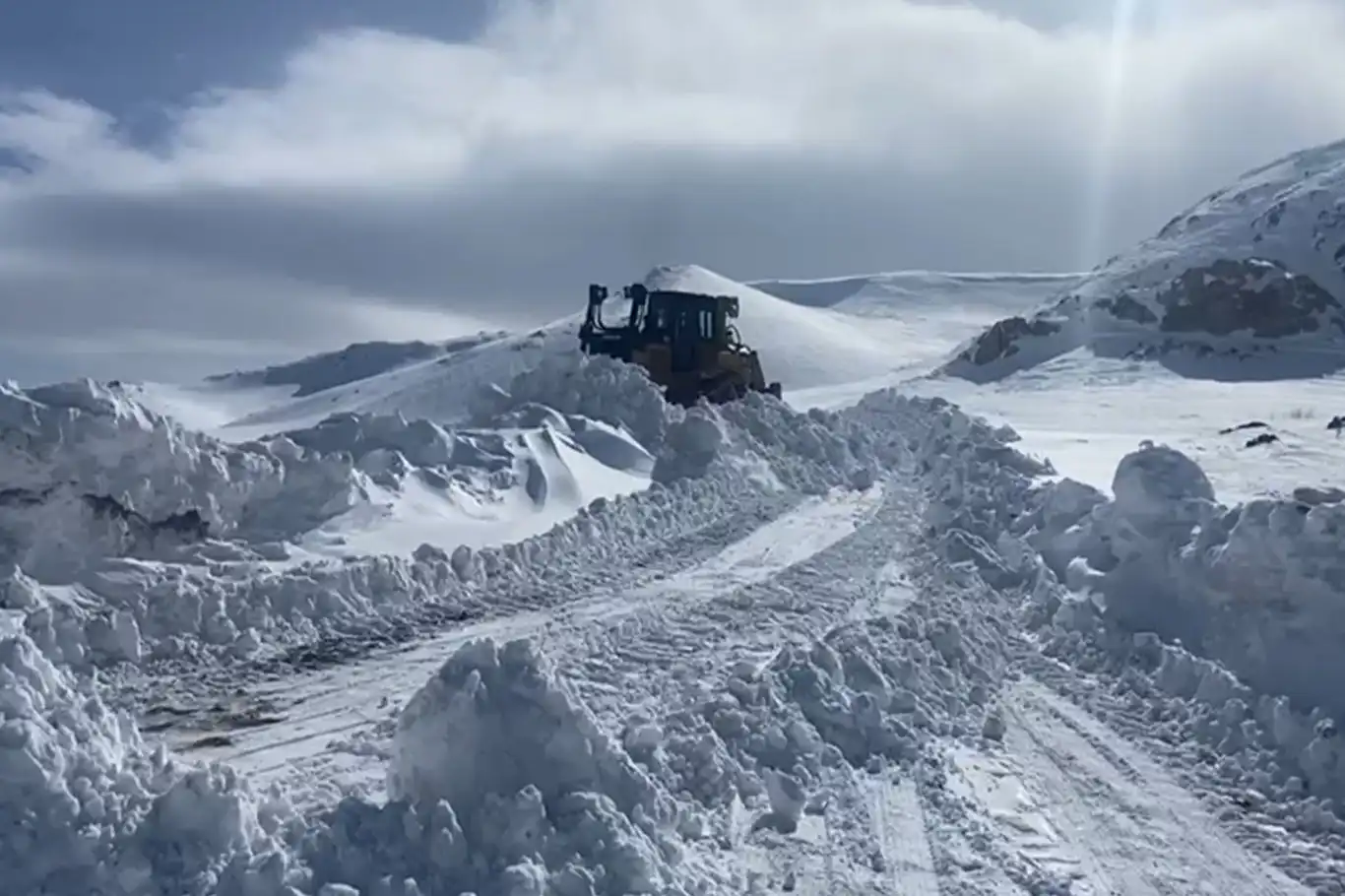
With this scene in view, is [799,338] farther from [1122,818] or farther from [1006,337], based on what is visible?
[1122,818]

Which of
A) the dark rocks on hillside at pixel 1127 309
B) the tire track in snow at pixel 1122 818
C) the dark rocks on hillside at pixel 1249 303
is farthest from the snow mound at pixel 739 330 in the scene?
the tire track in snow at pixel 1122 818

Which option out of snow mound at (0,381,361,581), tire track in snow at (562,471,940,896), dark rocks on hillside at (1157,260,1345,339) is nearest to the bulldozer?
tire track in snow at (562,471,940,896)

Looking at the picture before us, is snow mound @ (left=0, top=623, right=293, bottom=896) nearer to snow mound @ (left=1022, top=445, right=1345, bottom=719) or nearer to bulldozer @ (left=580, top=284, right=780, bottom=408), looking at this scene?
snow mound @ (left=1022, top=445, right=1345, bottom=719)

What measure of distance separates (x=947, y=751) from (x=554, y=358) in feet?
57.2

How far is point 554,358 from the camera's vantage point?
24.0 meters

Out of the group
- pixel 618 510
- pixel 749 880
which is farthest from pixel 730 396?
pixel 749 880

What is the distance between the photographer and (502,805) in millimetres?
5105

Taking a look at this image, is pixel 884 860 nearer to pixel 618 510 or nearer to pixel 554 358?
pixel 618 510

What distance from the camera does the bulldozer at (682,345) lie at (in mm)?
26906

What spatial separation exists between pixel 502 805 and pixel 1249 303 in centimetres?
6075

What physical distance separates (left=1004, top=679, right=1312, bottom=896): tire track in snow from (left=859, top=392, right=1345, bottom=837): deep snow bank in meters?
0.39

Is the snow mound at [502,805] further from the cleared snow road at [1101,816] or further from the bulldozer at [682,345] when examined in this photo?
the bulldozer at [682,345]

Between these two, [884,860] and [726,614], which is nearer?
[884,860]

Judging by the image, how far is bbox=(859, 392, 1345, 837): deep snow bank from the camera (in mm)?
7258
